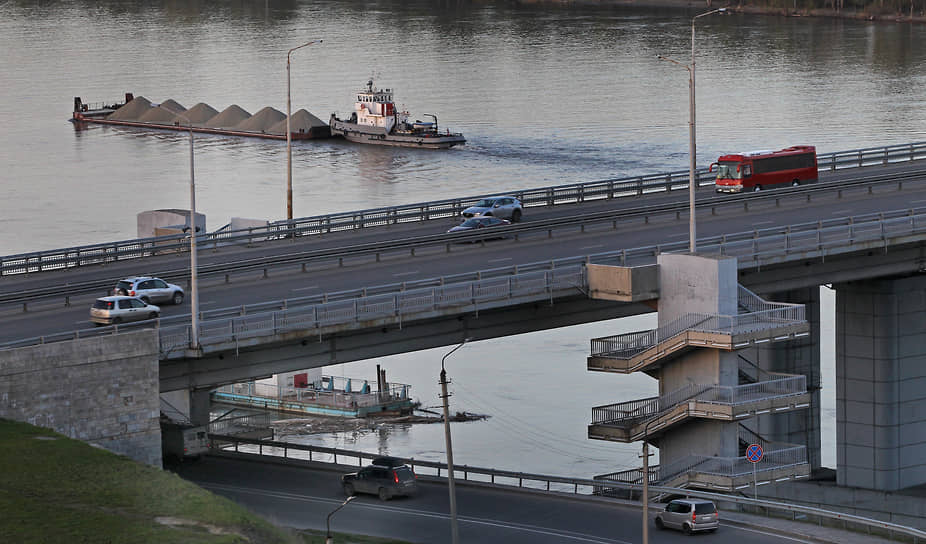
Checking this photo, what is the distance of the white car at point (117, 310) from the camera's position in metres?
48.7

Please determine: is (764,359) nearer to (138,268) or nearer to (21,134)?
(138,268)

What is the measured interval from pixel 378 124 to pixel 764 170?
95613 millimetres

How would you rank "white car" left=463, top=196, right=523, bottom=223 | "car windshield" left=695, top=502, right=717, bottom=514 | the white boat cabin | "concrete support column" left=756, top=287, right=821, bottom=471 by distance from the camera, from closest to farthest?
1. "car windshield" left=695, top=502, right=717, bottom=514
2. "white car" left=463, top=196, right=523, bottom=223
3. "concrete support column" left=756, top=287, right=821, bottom=471
4. the white boat cabin

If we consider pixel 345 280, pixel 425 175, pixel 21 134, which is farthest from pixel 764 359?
pixel 21 134

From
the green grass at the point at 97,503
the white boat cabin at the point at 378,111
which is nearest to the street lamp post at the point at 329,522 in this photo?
the green grass at the point at 97,503

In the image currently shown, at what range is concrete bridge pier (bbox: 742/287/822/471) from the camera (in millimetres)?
75438

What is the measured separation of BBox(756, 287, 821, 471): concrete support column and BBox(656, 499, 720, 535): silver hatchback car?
92.5 feet

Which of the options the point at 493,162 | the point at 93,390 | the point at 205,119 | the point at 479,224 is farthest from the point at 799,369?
the point at 205,119

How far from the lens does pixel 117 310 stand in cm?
4881

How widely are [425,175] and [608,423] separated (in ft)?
314

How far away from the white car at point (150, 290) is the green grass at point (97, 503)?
9.27m

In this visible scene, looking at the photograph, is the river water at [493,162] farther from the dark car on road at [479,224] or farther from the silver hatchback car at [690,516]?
the silver hatchback car at [690,516]

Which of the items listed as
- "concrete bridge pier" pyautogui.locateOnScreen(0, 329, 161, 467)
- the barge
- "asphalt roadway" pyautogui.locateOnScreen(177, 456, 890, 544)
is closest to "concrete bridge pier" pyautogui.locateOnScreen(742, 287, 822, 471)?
"asphalt roadway" pyautogui.locateOnScreen(177, 456, 890, 544)

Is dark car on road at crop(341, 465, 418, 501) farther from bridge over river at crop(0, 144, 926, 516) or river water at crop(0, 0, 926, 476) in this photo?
river water at crop(0, 0, 926, 476)
